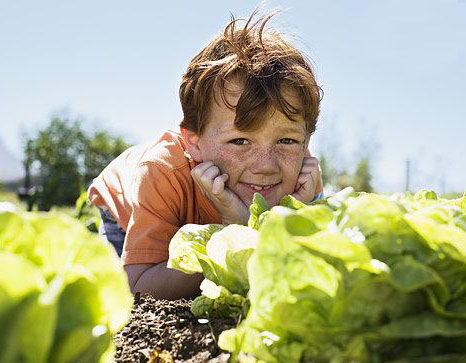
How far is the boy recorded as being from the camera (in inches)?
96.0

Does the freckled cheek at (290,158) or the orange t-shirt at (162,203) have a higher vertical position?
the freckled cheek at (290,158)

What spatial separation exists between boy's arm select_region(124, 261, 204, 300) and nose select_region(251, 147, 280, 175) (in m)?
0.61

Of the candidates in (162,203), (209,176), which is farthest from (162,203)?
(209,176)

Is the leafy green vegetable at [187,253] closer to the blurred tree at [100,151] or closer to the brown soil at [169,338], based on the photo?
the brown soil at [169,338]

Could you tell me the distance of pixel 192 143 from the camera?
9.45 feet

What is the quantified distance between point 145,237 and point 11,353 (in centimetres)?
178

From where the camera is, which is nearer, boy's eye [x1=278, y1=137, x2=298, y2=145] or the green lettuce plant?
the green lettuce plant

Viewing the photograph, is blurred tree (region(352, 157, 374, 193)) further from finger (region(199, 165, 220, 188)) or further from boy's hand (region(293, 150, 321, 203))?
finger (region(199, 165, 220, 188))

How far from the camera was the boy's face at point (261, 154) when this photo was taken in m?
2.43

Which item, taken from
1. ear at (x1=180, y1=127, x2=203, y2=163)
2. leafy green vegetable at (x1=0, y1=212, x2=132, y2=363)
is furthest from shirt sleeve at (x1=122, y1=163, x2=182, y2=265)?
leafy green vegetable at (x1=0, y1=212, x2=132, y2=363)

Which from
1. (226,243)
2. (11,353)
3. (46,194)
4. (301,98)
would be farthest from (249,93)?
(46,194)

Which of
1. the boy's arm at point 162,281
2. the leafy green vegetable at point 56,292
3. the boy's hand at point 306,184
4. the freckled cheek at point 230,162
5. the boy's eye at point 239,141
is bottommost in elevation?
the boy's arm at point 162,281

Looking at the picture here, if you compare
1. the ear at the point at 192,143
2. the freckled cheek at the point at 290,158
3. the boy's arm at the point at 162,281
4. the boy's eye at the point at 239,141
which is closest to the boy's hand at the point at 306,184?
the freckled cheek at the point at 290,158

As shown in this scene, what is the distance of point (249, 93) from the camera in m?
2.49
